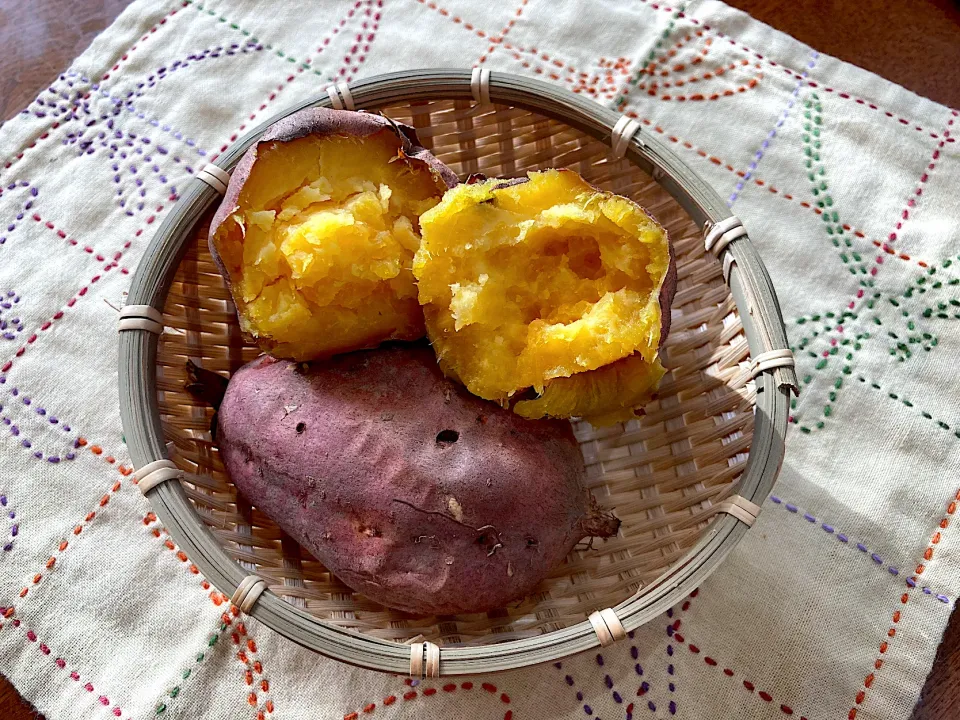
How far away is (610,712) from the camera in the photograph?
2.72 feet

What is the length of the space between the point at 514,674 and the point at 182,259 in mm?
588

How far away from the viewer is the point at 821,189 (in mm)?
1055

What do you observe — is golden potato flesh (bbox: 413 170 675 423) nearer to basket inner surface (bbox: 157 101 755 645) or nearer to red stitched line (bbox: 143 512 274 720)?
basket inner surface (bbox: 157 101 755 645)

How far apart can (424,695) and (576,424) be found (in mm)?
356

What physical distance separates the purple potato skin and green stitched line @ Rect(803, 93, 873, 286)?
0.51 meters

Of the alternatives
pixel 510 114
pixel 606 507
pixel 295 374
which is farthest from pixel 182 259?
pixel 606 507

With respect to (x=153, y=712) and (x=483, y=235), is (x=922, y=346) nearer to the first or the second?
(x=483, y=235)

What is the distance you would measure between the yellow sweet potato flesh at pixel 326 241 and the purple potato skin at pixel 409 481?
0.05m

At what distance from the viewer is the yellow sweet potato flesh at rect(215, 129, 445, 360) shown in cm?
73

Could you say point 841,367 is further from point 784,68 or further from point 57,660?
point 57,660

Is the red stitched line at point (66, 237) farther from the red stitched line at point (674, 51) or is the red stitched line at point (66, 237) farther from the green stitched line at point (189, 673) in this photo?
the red stitched line at point (674, 51)

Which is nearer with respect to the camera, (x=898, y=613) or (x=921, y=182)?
(x=898, y=613)

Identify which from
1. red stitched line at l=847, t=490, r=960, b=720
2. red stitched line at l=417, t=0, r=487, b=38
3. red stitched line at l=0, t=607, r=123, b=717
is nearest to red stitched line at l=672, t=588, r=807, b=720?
red stitched line at l=847, t=490, r=960, b=720

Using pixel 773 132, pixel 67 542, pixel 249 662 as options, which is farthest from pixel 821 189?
pixel 67 542
